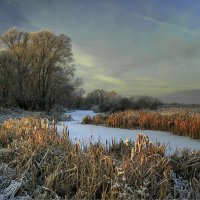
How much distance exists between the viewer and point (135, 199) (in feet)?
13.5

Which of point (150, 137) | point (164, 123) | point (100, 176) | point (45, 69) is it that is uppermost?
point (45, 69)

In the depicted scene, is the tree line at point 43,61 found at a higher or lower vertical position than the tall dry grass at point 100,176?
higher

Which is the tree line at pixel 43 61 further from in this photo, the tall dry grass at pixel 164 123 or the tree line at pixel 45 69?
the tall dry grass at pixel 164 123

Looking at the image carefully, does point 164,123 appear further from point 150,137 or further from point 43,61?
point 43,61

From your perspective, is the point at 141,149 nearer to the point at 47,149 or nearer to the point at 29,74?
the point at 47,149

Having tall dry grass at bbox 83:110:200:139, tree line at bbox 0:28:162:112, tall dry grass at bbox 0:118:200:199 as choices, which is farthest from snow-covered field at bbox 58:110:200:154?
tree line at bbox 0:28:162:112

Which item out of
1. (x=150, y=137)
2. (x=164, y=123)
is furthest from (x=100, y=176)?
(x=164, y=123)

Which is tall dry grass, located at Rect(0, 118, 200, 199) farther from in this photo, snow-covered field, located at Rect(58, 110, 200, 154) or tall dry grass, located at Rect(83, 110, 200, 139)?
tall dry grass, located at Rect(83, 110, 200, 139)

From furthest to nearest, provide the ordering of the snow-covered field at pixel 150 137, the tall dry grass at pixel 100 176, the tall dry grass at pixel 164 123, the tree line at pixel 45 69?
the tree line at pixel 45 69 < the tall dry grass at pixel 164 123 < the snow-covered field at pixel 150 137 < the tall dry grass at pixel 100 176

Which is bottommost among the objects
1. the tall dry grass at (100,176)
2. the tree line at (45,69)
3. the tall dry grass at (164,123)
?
the tall dry grass at (100,176)

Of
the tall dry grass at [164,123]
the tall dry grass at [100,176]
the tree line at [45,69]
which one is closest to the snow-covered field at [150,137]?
the tall dry grass at [164,123]

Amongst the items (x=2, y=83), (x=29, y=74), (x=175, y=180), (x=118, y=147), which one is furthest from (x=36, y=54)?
(x=175, y=180)

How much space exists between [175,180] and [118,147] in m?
2.24

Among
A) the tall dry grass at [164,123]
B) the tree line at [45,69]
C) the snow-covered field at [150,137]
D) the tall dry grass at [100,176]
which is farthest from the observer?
the tree line at [45,69]
